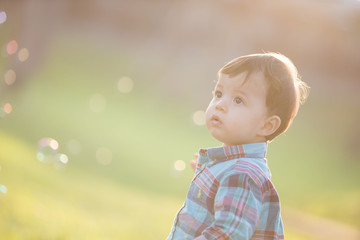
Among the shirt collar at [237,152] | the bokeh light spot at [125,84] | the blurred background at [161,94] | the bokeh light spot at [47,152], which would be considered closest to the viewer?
the shirt collar at [237,152]

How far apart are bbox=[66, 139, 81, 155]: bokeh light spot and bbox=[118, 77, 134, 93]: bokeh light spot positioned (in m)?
0.95

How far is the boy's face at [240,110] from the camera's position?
1.28 metres

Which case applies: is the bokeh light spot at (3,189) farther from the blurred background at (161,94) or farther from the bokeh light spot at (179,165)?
the bokeh light spot at (179,165)

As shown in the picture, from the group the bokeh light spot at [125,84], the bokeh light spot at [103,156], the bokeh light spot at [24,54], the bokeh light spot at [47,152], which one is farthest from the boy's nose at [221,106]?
the bokeh light spot at [24,54]

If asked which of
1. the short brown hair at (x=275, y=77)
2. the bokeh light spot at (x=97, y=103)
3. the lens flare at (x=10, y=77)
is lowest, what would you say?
the short brown hair at (x=275, y=77)

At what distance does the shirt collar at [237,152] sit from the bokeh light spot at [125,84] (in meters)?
4.00

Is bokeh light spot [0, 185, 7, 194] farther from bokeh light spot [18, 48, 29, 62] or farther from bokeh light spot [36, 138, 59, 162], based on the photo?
bokeh light spot [18, 48, 29, 62]

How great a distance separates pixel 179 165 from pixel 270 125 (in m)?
3.22

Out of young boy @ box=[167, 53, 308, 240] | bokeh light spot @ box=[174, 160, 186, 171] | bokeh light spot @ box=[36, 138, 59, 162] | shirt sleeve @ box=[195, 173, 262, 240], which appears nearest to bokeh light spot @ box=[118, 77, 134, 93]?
bokeh light spot @ box=[174, 160, 186, 171]

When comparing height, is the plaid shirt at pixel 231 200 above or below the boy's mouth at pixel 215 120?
below

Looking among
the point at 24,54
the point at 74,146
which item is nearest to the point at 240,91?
the point at 74,146

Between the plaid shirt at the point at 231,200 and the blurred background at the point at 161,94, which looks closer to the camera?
the plaid shirt at the point at 231,200

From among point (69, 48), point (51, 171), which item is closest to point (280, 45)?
point (69, 48)

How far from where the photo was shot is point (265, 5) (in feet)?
17.8
